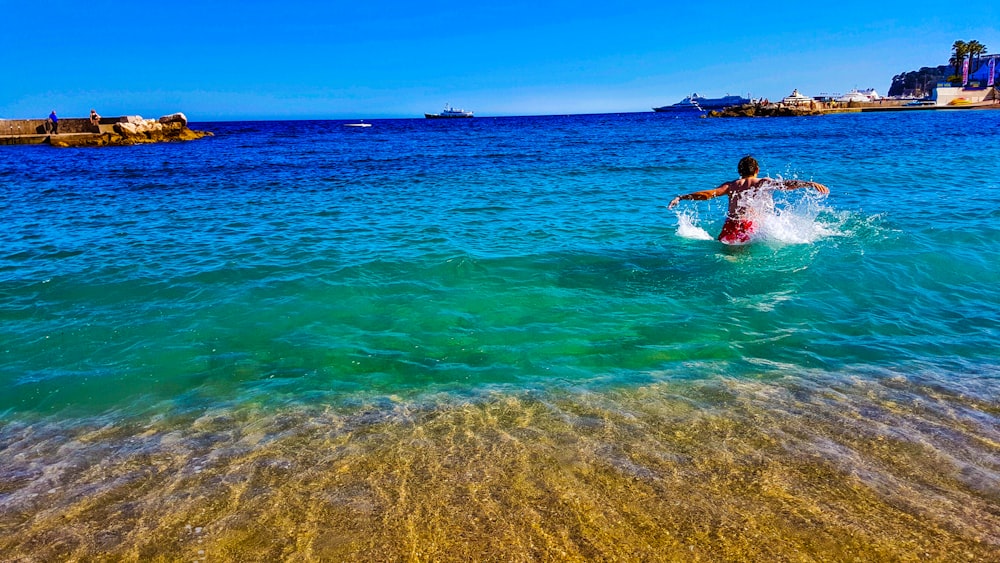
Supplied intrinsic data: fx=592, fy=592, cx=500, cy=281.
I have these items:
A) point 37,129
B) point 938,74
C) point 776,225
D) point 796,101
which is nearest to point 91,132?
point 37,129

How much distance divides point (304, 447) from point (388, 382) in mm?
1398

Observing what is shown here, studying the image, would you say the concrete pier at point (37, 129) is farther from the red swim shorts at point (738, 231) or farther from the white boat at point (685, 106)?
the white boat at point (685, 106)

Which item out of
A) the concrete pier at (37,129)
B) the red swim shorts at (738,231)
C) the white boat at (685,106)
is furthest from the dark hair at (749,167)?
the white boat at (685,106)

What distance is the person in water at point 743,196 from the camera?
407 inches

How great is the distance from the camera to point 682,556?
318cm

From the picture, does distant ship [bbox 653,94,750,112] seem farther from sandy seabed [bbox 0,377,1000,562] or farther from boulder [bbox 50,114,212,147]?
sandy seabed [bbox 0,377,1000,562]

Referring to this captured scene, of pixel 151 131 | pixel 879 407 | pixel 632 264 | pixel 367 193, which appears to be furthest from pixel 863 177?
pixel 151 131

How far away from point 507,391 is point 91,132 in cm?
5865

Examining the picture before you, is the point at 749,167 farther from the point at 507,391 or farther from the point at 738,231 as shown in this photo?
the point at 507,391

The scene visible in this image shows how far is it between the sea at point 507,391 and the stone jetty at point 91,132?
42487 millimetres

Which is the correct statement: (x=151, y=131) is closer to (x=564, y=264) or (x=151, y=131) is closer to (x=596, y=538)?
(x=564, y=264)

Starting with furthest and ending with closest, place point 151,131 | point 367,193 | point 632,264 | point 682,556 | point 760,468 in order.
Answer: point 151,131, point 367,193, point 632,264, point 760,468, point 682,556

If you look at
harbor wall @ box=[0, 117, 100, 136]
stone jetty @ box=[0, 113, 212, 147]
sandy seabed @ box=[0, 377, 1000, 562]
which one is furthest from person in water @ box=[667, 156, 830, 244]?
harbor wall @ box=[0, 117, 100, 136]

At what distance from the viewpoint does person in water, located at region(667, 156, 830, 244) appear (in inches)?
407
